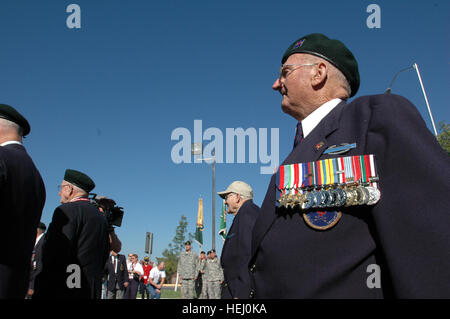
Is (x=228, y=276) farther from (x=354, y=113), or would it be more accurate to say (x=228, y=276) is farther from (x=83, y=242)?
(x=354, y=113)

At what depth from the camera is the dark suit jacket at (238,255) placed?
431 centimetres

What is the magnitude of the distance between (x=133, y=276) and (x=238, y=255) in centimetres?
1124

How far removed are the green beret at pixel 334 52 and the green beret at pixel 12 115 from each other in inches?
98.2

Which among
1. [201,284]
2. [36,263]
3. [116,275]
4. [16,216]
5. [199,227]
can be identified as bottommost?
[201,284]

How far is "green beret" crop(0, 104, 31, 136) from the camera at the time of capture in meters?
3.07

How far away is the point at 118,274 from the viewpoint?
12.1 metres

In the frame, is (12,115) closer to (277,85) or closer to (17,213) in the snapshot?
(17,213)

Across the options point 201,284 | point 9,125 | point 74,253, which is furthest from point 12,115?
point 201,284

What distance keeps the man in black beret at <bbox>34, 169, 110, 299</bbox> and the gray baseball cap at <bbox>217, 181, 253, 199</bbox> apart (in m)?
2.14

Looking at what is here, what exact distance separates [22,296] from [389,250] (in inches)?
107

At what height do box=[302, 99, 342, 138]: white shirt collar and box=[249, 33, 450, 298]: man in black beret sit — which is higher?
box=[302, 99, 342, 138]: white shirt collar

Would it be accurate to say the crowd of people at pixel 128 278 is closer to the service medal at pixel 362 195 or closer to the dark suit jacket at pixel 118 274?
the dark suit jacket at pixel 118 274

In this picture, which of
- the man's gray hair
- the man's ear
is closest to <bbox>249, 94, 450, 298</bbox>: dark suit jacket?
the man's ear

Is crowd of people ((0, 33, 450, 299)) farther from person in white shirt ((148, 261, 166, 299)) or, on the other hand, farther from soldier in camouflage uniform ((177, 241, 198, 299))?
person in white shirt ((148, 261, 166, 299))
